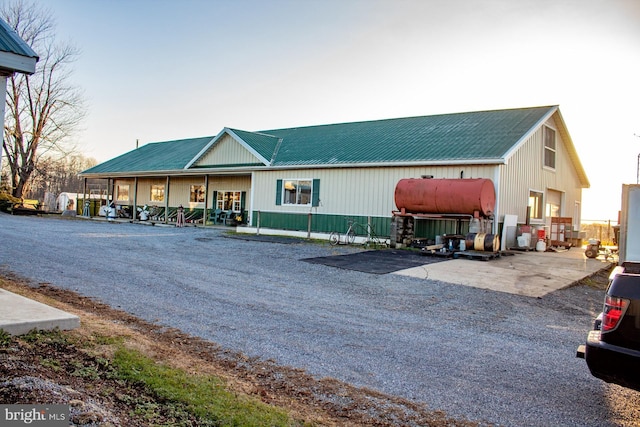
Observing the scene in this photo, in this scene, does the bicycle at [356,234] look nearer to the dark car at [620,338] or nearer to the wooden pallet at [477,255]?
the wooden pallet at [477,255]

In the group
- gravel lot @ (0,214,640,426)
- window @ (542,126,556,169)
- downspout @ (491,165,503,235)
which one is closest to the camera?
gravel lot @ (0,214,640,426)

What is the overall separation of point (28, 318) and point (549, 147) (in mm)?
18947

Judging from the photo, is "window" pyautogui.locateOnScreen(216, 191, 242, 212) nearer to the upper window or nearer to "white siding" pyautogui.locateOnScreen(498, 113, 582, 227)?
the upper window

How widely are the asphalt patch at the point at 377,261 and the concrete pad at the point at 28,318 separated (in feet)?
23.3

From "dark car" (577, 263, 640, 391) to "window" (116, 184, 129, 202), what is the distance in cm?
3207

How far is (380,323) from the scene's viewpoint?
258 inches

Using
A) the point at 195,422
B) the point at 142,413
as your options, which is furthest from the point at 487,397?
the point at 142,413

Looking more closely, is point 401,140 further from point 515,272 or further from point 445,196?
point 515,272

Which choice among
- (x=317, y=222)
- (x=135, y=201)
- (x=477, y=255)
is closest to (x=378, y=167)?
(x=317, y=222)

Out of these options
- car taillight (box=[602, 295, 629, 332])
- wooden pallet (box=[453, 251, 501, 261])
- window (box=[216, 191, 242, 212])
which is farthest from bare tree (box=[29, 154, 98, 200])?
car taillight (box=[602, 295, 629, 332])

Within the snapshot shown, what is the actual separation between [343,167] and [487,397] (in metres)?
14.7

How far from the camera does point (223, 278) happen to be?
948 centimetres

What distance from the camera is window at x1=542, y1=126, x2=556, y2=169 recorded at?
18.5 metres

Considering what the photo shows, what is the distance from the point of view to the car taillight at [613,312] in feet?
10.9
